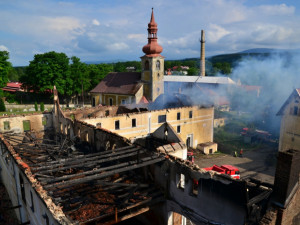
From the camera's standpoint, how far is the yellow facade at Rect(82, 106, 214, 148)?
25547 mm

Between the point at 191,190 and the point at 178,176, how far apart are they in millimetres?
948

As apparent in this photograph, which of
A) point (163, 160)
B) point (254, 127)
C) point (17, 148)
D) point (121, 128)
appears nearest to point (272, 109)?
point (254, 127)

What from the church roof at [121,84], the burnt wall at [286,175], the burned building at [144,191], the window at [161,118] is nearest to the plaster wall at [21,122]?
the burned building at [144,191]

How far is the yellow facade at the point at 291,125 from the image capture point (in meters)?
23.8

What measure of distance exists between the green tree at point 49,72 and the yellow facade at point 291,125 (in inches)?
1555

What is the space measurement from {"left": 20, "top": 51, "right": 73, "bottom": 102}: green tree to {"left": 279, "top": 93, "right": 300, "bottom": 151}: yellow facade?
3951 cm

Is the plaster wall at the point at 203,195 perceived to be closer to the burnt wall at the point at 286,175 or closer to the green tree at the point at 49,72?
the burnt wall at the point at 286,175

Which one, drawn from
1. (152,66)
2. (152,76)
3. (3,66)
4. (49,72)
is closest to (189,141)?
(152,76)

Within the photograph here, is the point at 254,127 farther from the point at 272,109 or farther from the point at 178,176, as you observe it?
the point at 178,176

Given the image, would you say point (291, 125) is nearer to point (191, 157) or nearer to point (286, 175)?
point (191, 157)

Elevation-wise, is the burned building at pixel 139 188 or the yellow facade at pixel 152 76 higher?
the yellow facade at pixel 152 76

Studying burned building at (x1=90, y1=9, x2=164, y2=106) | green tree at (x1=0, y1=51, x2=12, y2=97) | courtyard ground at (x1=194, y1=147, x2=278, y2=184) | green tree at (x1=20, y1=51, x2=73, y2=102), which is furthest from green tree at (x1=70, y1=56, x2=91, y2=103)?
courtyard ground at (x1=194, y1=147, x2=278, y2=184)

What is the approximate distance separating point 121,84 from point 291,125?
27.2 m

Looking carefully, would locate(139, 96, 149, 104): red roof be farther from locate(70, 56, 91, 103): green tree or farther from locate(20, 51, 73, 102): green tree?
locate(70, 56, 91, 103): green tree
